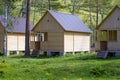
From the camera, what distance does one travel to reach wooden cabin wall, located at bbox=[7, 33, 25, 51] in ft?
168

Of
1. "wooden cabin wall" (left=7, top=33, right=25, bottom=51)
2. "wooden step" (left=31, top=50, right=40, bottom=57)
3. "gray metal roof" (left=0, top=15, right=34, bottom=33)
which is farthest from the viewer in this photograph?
"wooden cabin wall" (left=7, top=33, right=25, bottom=51)

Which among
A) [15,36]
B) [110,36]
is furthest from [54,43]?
[15,36]

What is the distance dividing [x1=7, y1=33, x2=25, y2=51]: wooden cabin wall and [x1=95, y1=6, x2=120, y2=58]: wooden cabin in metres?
13.8

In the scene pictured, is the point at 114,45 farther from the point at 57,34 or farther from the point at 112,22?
the point at 57,34

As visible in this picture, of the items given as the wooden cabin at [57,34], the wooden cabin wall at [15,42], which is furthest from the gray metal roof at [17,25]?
the wooden cabin at [57,34]

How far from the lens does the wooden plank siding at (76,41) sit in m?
46.1

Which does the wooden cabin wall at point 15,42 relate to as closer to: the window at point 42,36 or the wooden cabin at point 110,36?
the window at point 42,36

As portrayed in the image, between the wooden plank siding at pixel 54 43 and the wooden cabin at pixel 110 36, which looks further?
the wooden plank siding at pixel 54 43

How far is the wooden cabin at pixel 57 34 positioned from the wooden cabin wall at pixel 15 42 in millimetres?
4590

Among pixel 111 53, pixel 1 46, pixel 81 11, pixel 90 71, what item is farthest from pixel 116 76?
pixel 81 11

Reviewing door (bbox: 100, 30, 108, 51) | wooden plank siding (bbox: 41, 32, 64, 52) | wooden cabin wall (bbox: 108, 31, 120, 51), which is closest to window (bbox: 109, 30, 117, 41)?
door (bbox: 100, 30, 108, 51)

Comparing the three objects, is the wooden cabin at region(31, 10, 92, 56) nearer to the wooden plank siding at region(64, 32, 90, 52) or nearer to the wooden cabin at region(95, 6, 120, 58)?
the wooden plank siding at region(64, 32, 90, 52)

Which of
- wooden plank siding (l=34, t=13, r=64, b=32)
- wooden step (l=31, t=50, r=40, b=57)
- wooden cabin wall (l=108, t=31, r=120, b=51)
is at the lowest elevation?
wooden step (l=31, t=50, r=40, b=57)

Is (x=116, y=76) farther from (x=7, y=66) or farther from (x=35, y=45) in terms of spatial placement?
(x=35, y=45)
